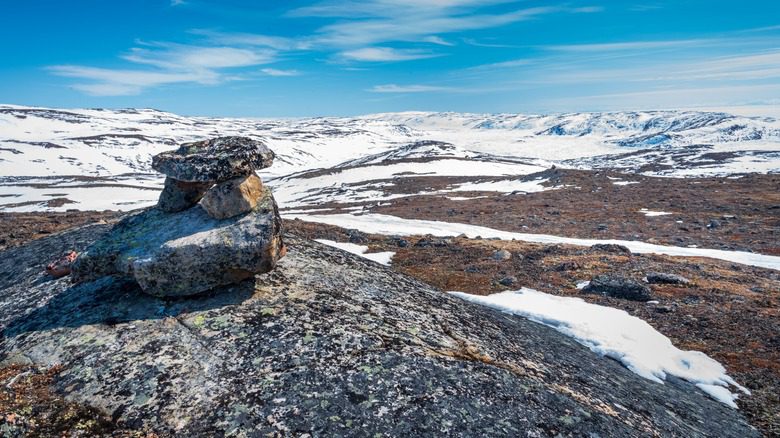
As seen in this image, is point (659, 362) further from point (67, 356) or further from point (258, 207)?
point (67, 356)

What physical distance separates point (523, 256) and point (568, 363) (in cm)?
1771

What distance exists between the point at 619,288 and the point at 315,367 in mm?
18102

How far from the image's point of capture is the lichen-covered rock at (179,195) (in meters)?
11.0

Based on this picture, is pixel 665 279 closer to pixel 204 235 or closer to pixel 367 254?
pixel 367 254

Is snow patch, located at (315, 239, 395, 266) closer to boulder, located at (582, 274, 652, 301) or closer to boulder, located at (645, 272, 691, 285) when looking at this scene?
boulder, located at (582, 274, 652, 301)

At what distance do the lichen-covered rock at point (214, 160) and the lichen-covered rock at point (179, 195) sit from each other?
2.13ft

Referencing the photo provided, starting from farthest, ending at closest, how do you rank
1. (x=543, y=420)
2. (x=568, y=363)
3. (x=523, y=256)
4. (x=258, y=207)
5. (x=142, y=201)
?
(x=142, y=201) → (x=523, y=256) → (x=568, y=363) → (x=258, y=207) → (x=543, y=420)

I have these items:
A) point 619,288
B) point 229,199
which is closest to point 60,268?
point 229,199

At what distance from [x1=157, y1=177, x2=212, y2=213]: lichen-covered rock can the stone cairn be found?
287 millimetres

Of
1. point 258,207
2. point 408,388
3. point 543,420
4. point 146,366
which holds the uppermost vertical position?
point 258,207

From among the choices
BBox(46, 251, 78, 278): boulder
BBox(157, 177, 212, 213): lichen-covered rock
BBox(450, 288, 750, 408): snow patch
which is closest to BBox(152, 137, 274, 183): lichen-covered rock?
BBox(157, 177, 212, 213): lichen-covered rock

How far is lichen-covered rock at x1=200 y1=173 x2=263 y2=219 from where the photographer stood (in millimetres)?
9867

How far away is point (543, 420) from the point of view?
7.66 metres

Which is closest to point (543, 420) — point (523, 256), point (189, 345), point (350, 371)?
point (350, 371)
